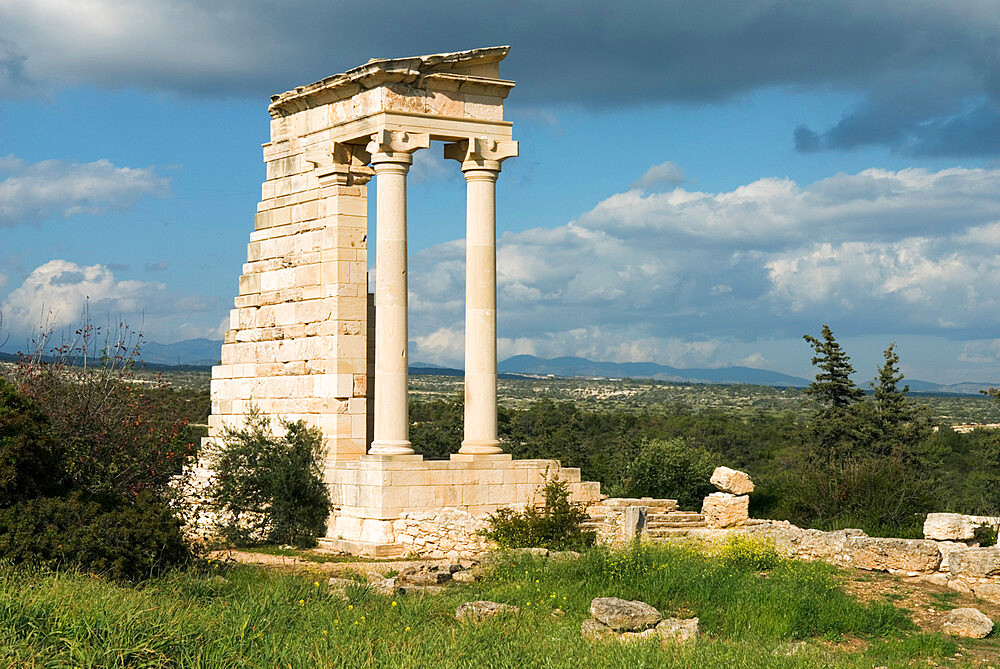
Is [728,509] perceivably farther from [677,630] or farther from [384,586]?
[677,630]

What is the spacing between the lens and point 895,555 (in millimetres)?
19672

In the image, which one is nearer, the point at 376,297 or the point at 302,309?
the point at 376,297

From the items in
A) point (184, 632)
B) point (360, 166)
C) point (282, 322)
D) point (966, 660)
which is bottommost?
point (966, 660)

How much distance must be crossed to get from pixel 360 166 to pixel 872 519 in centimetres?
1254

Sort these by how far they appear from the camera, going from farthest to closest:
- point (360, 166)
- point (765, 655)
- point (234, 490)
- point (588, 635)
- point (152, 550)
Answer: point (360, 166) < point (234, 490) < point (152, 550) < point (588, 635) < point (765, 655)

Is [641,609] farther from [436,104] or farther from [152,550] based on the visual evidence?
[436,104]

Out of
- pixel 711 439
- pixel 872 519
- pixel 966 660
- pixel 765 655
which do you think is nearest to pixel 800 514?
pixel 872 519

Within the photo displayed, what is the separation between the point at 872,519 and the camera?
24000 millimetres

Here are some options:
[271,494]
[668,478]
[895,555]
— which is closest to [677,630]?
[895,555]

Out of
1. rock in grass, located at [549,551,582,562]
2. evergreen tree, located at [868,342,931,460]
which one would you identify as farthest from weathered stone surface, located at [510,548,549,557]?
evergreen tree, located at [868,342,931,460]

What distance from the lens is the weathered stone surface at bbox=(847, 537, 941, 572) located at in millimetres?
19547

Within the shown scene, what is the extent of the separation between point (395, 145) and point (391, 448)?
5744 mm

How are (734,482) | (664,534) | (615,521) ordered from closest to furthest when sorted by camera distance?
(664,534) → (615,521) → (734,482)

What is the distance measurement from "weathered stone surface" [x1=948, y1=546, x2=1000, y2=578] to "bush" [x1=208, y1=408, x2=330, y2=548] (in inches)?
441
